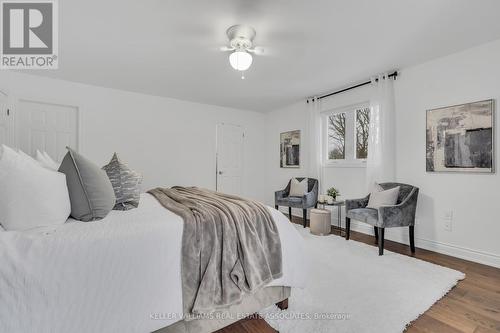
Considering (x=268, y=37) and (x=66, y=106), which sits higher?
(x=268, y=37)

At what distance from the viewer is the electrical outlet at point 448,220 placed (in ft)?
9.25

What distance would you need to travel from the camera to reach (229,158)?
546cm

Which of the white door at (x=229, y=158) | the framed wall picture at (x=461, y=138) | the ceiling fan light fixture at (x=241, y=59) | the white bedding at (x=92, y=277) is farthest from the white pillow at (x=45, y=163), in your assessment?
the framed wall picture at (x=461, y=138)

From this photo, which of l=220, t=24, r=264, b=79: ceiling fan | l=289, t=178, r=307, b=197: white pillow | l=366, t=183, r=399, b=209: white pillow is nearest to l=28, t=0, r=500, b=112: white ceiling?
l=220, t=24, r=264, b=79: ceiling fan

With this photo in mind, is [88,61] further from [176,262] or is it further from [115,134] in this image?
[176,262]

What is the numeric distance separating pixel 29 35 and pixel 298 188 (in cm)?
422

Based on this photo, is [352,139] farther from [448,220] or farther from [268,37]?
[268,37]

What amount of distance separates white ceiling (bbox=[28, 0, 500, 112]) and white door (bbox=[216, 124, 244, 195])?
1.77 m

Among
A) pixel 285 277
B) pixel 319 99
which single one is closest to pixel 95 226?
pixel 285 277

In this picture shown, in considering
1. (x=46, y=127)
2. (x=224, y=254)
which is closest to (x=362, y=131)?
(x=224, y=254)

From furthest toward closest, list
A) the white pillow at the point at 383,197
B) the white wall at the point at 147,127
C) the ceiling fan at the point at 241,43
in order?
the white wall at the point at 147,127 → the white pillow at the point at 383,197 → the ceiling fan at the point at 241,43

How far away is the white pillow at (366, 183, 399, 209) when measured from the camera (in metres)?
2.97

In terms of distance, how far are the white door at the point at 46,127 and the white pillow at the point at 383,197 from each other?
4688 mm

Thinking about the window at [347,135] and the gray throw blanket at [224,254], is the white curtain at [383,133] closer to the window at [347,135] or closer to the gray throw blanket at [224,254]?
the window at [347,135]
